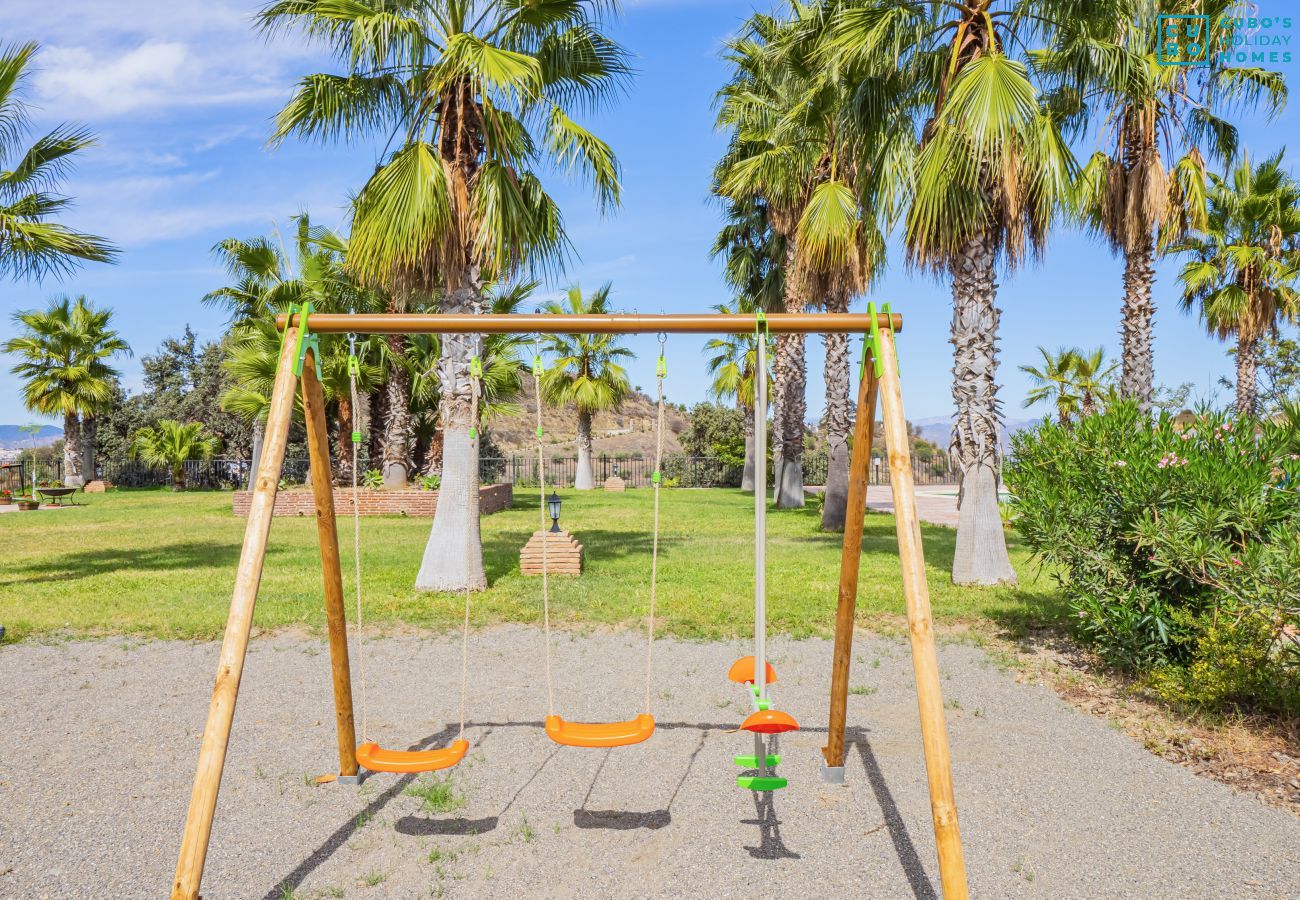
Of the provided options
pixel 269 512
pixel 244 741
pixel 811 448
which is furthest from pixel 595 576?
pixel 811 448

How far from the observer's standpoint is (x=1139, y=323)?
13125 millimetres

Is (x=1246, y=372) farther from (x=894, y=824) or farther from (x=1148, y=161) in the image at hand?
(x=894, y=824)

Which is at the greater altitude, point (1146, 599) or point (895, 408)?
point (895, 408)

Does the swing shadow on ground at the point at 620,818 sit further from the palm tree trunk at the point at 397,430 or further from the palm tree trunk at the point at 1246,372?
the palm tree trunk at the point at 1246,372

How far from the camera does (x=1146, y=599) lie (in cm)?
511

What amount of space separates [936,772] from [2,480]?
38.4m

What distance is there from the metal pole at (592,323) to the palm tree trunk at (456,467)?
484 centimetres

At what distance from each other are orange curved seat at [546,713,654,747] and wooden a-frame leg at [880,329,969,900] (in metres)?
1.15

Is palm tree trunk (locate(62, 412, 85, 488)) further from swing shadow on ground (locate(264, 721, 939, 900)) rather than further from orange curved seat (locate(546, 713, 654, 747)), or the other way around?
orange curved seat (locate(546, 713, 654, 747))

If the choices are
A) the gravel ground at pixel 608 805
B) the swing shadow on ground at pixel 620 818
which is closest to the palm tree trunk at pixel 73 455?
the gravel ground at pixel 608 805

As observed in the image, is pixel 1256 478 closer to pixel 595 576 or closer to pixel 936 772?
pixel 936 772

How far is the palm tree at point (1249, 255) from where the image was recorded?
16781 mm

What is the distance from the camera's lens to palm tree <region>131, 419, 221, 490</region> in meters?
29.6

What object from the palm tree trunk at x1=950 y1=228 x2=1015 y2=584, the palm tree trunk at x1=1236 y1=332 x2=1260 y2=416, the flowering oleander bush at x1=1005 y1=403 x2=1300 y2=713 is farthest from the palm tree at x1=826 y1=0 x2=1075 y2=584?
the palm tree trunk at x1=1236 y1=332 x2=1260 y2=416
